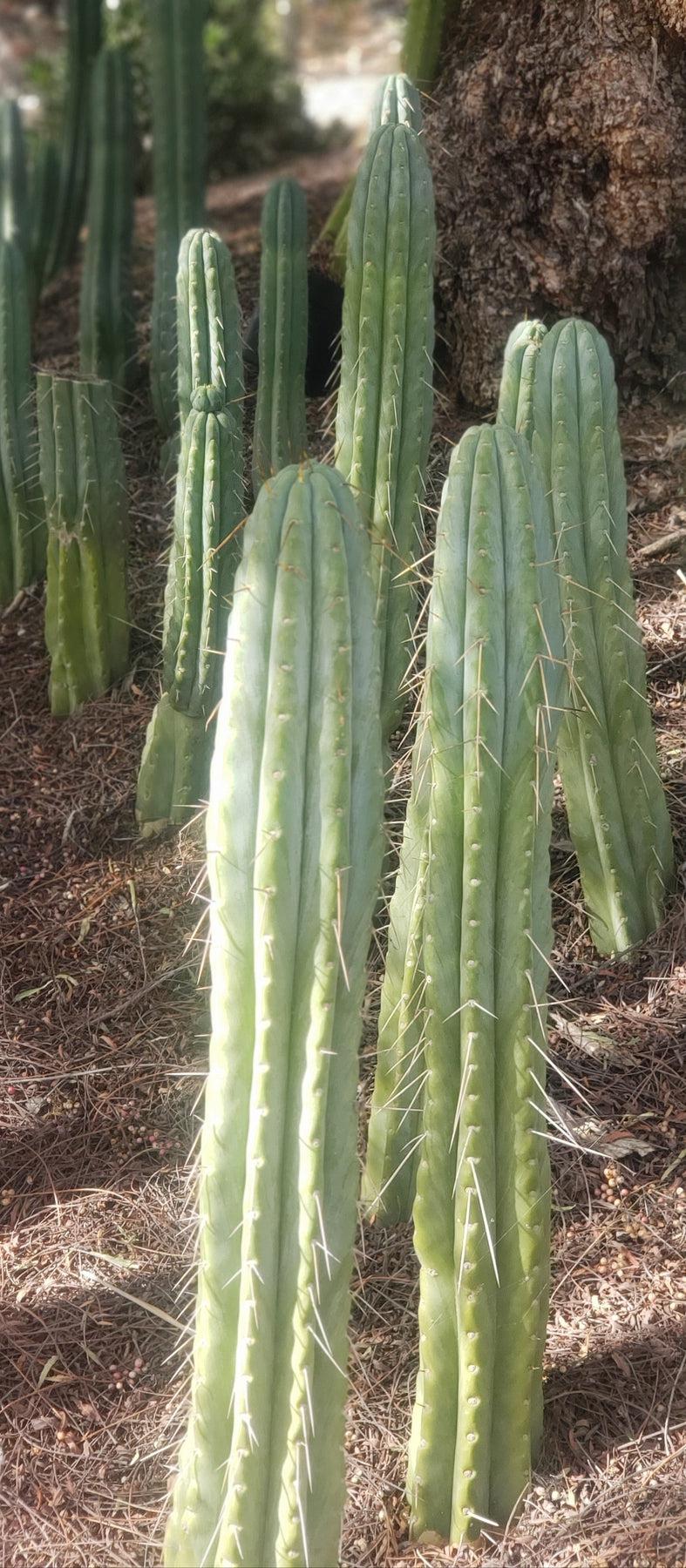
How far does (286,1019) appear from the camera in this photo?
5.52 ft

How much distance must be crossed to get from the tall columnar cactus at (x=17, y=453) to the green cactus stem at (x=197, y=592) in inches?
39.5

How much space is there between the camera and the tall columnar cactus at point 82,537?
11.7 ft

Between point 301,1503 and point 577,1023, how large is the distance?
4.13 ft

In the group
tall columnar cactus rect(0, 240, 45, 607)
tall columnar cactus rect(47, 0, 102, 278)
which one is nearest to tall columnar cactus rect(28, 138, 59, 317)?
tall columnar cactus rect(47, 0, 102, 278)

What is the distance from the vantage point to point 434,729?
184 cm

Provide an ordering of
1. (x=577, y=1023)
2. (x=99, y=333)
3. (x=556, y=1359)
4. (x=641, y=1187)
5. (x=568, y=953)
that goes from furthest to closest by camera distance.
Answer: (x=99, y=333), (x=568, y=953), (x=577, y=1023), (x=641, y=1187), (x=556, y=1359)

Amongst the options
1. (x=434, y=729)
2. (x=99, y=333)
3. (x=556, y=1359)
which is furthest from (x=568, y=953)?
(x=99, y=333)

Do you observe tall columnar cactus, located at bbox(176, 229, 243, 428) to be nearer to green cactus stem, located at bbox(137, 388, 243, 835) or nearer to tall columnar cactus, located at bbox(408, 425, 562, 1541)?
green cactus stem, located at bbox(137, 388, 243, 835)

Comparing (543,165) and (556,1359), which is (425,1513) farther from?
(543,165)

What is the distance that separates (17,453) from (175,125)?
1491 millimetres

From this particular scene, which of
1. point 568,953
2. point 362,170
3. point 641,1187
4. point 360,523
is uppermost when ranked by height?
point 362,170

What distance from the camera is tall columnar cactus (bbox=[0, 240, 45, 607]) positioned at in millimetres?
4000

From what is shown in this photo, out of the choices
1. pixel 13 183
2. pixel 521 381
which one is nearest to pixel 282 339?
pixel 521 381

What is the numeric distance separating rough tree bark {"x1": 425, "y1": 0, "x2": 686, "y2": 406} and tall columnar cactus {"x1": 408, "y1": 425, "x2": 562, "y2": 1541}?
81.6 inches
